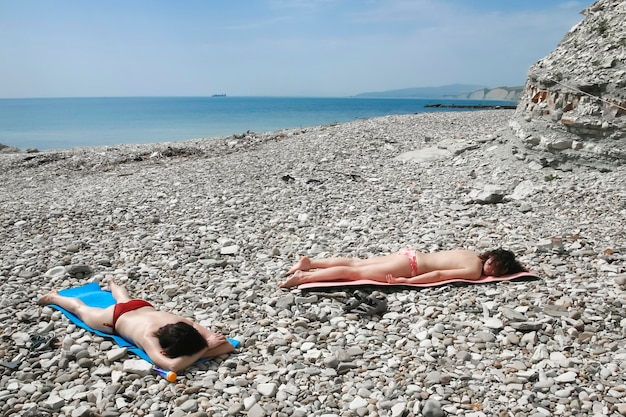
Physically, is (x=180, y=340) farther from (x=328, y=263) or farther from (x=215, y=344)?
(x=328, y=263)

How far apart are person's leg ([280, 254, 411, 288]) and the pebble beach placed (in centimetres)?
21

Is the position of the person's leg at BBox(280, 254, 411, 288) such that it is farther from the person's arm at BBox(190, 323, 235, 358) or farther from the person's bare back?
the person's arm at BBox(190, 323, 235, 358)

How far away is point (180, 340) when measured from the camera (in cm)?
462

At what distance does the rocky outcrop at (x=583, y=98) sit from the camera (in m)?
9.56

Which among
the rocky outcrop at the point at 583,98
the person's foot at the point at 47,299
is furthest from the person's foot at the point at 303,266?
the rocky outcrop at the point at 583,98

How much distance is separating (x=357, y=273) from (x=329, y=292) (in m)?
0.48

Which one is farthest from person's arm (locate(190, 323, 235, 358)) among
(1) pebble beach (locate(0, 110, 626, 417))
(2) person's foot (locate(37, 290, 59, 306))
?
(2) person's foot (locate(37, 290, 59, 306))

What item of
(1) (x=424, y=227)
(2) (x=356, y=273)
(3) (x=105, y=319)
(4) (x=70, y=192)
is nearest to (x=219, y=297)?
(3) (x=105, y=319)

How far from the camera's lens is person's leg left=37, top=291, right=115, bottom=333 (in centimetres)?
532

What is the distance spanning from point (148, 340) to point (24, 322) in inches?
78.3

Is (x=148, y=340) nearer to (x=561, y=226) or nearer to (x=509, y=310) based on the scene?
(x=509, y=310)

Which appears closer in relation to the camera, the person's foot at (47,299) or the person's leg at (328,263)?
the person's foot at (47,299)

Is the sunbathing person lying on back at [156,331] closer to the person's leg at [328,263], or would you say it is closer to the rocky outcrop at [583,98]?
the person's leg at [328,263]

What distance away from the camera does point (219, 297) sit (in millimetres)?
6207
